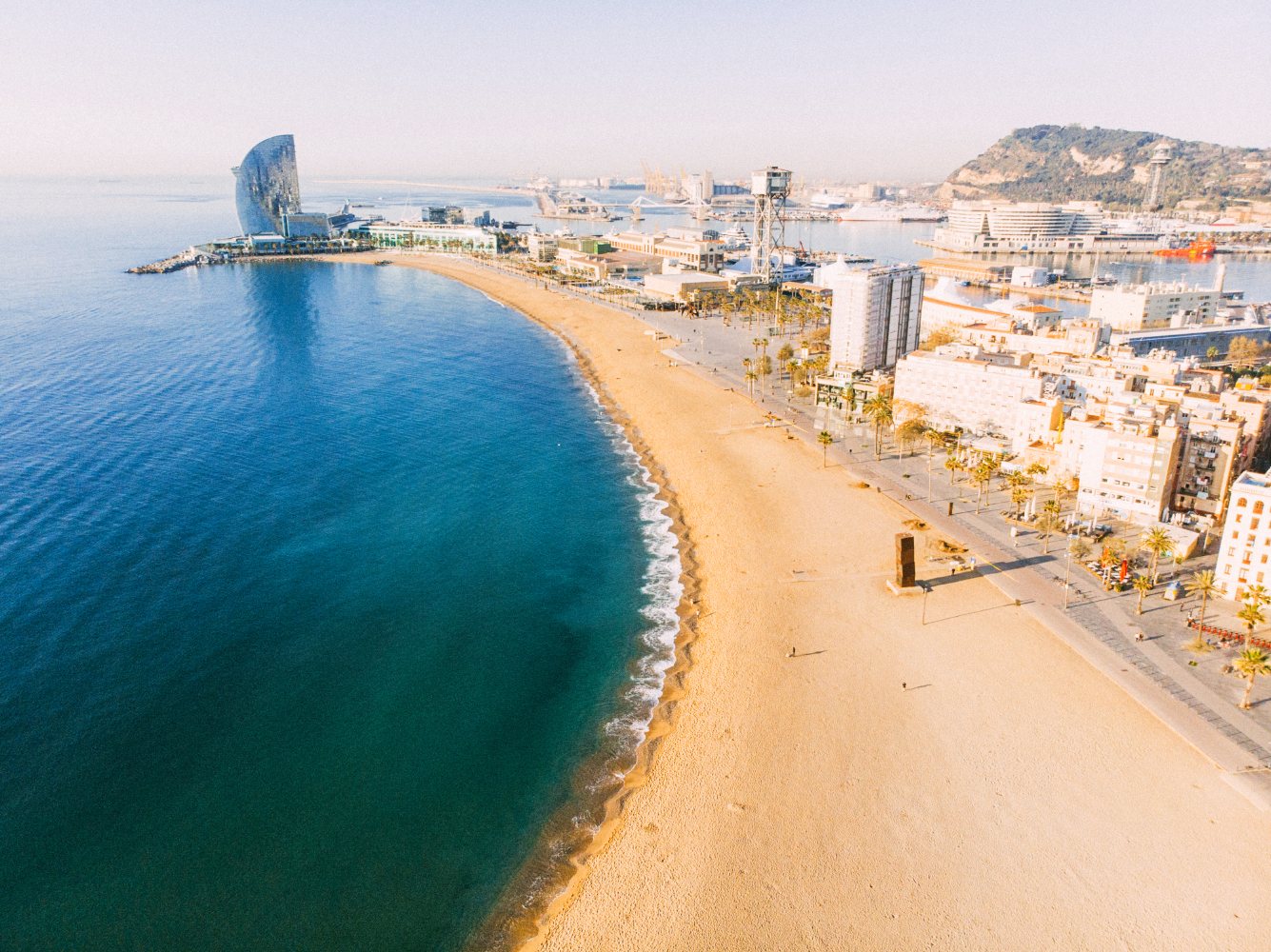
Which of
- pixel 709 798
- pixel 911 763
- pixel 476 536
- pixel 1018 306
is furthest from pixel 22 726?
pixel 1018 306

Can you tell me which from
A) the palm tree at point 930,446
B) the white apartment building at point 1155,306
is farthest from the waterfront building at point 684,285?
the palm tree at point 930,446

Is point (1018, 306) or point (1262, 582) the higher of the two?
point (1018, 306)

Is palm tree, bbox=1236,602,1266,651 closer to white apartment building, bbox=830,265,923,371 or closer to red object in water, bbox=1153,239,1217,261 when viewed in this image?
white apartment building, bbox=830,265,923,371

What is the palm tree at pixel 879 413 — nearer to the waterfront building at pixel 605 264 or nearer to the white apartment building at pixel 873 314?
the white apartment building at pixel 873 314

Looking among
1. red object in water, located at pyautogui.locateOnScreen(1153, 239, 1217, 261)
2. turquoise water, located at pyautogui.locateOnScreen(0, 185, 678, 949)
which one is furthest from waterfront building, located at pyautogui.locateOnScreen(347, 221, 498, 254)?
red object in water, located at pyautogui.locateOnScreen(1153, 239, 1217, 261)

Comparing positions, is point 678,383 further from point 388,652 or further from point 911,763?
point 911,763

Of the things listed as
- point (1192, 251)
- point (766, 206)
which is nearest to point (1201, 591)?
point (766, 206)
